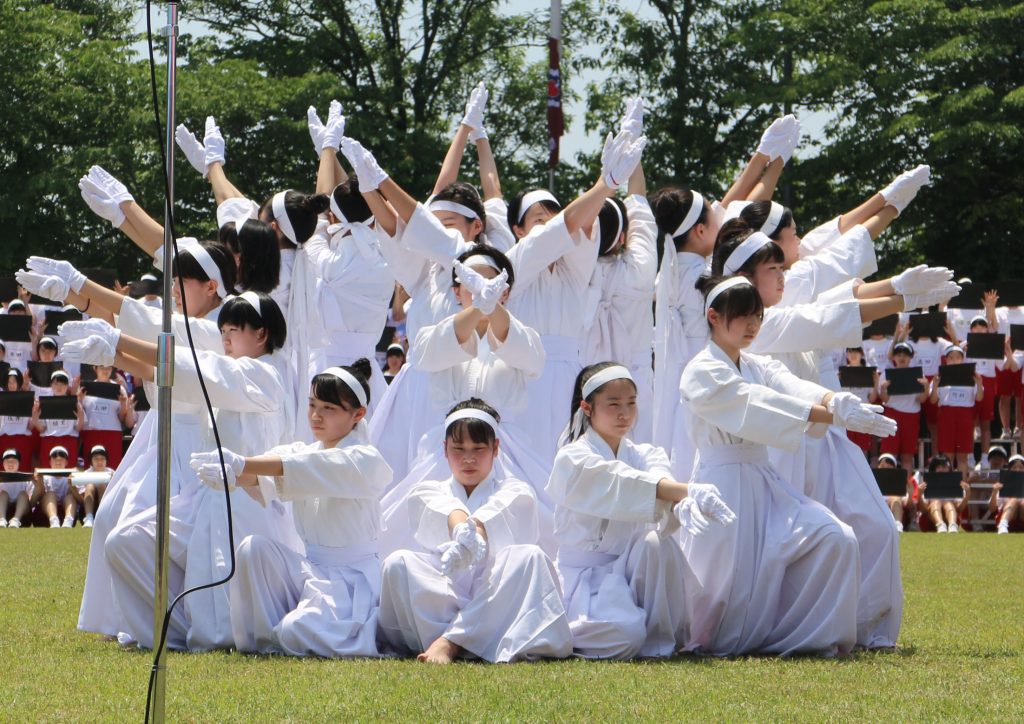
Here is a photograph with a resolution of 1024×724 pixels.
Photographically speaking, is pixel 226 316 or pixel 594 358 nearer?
pixel 226 316

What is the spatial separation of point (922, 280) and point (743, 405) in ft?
3.31

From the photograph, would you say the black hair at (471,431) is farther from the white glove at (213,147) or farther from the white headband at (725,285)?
the white glove at (213,147)

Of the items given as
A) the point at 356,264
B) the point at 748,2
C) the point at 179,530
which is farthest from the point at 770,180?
the point at 748,2

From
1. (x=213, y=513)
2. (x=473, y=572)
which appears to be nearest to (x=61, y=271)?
(x=213, y=513)

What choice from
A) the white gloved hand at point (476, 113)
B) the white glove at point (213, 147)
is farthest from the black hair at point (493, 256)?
the white glove at point (213, 147)

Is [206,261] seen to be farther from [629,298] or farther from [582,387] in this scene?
[629,298]

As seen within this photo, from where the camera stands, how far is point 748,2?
97.5 ft

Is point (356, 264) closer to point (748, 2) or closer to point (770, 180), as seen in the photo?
point (770, 180)

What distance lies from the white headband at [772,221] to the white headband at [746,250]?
1.90ft

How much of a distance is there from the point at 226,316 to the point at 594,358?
3034 millimetres

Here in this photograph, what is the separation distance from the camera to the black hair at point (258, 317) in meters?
7.50


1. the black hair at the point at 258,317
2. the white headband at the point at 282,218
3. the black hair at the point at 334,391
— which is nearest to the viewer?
the black hair at the point at 334,391

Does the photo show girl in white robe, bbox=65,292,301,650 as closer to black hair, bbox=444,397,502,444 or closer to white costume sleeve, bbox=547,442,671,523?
black hair, bbox=444,397,502,444

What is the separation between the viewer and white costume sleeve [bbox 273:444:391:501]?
23.1ft
